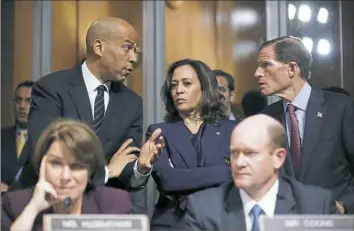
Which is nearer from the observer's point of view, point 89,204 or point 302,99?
point 89,204

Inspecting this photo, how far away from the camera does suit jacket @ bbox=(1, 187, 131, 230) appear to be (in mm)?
2455

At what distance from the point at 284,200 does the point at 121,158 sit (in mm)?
626

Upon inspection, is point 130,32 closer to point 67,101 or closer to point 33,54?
point 67,101

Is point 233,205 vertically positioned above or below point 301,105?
below

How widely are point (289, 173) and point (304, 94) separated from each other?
374 mm

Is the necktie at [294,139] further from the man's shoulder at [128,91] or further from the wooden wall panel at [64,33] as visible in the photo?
the wooden wall panel at [64,33]

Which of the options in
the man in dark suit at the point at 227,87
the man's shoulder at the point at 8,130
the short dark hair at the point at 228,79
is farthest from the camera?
the man's shoulder at the point at 8,130

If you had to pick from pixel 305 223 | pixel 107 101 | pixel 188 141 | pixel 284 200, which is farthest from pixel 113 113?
pixel 305 223

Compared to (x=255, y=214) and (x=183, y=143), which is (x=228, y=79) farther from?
(x=255, y=214)

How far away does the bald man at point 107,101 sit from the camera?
9.03 feet

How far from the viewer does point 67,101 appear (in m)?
2.85

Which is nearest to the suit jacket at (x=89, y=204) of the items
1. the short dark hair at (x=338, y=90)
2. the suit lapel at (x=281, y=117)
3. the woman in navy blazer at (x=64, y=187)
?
the woman in navy blazer at (x=64, y=187)

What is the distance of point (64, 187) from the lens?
249 cm

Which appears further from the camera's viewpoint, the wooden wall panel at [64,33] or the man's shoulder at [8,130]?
the wooden wall panel at [64,33]
